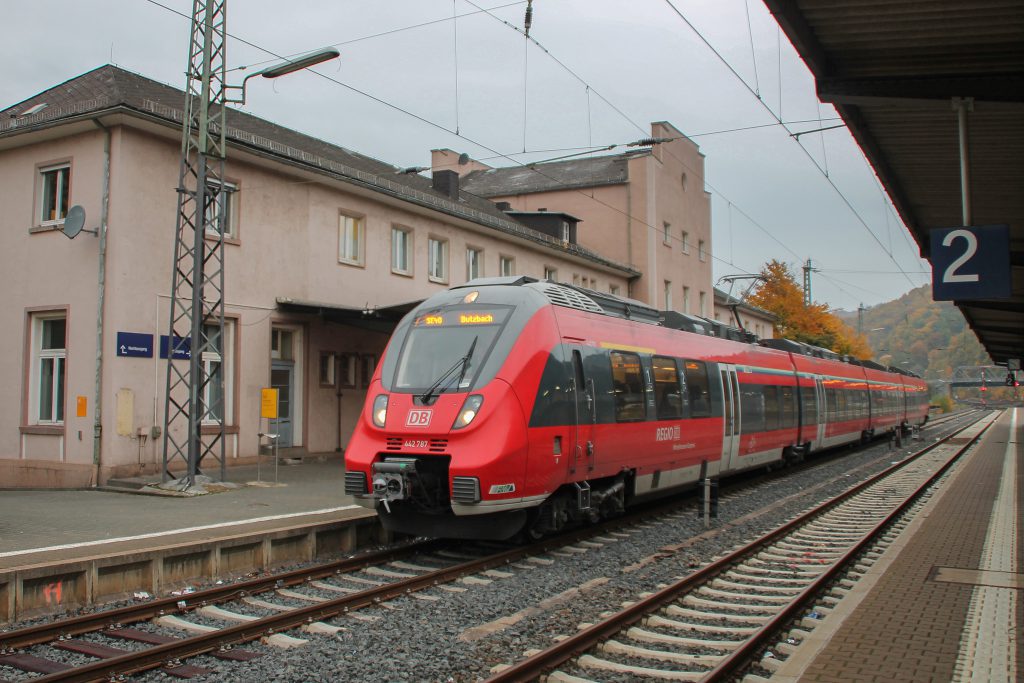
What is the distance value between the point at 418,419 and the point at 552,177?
3391 cm

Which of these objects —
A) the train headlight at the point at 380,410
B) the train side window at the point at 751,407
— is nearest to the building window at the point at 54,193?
the train headlight at the point at 380,410

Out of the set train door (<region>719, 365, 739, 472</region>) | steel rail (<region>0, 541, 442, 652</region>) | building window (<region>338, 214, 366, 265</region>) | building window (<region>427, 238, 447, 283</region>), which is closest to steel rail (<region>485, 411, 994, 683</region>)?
steel rail (<region>0, 541, 442, 652</region>)

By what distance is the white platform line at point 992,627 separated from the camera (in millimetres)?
5672

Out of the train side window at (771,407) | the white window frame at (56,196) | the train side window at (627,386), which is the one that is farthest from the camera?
the train side window at (771,407)

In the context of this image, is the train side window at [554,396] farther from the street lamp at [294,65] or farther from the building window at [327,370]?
the building window at [327,370]

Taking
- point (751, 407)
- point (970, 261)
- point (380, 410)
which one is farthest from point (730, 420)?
point (380, 410)

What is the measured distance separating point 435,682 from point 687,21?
29.1ft

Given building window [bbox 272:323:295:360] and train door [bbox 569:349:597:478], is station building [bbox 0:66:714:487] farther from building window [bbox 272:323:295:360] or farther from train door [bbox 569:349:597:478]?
train door [bbox 569:349:597:478]

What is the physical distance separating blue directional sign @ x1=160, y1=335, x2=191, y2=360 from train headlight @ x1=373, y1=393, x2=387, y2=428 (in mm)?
7176

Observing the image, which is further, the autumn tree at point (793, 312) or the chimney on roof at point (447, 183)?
the autumn tree at point (793, 312)

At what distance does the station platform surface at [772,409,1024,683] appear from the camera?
5680 millimetres

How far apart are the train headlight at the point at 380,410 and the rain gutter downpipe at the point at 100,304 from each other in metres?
7.73

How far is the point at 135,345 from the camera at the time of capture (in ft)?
52.2

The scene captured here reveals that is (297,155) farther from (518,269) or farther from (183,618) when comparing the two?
(183,618)
